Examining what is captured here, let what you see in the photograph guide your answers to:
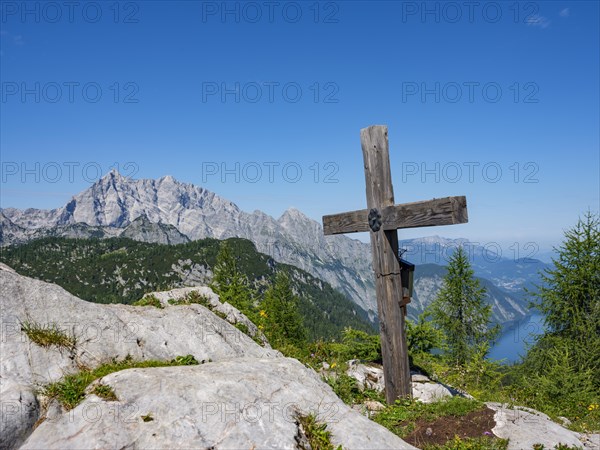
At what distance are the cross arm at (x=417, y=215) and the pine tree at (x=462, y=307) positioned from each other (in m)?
21.7

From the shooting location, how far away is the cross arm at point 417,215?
8.09 metres

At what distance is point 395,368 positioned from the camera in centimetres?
949

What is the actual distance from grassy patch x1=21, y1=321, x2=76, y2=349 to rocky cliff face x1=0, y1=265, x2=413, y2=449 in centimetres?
7

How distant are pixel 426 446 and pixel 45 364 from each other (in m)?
6.57

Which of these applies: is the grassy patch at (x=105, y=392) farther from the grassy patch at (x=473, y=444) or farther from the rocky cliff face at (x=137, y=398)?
the grassy patch at (x=473, y=444)

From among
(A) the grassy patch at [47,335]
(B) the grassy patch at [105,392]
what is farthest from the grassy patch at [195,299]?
(B) the grassy patch at [105,392]

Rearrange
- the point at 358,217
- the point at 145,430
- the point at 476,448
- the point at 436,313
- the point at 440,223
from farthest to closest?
the point at 436,313 → the point at 358,217 → the point at 440,223 → the point at 476,448 → the point at 145,430

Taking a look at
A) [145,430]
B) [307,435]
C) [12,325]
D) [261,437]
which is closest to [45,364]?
[12,325]

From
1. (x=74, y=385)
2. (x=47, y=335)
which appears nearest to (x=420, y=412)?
(x=74, y=385)

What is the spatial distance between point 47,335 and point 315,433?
15.4 ft

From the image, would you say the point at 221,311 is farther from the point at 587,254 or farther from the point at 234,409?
the point at 587,254

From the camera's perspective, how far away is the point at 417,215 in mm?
8750

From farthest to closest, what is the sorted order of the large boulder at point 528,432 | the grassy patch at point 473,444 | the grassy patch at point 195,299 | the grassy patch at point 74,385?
the grassy patch at point 195,299, the large boulder at point 528,432, the grassy patch at point 473,444, the grassy patch at point 74,385

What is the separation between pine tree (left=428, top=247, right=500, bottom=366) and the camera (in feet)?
96.7
